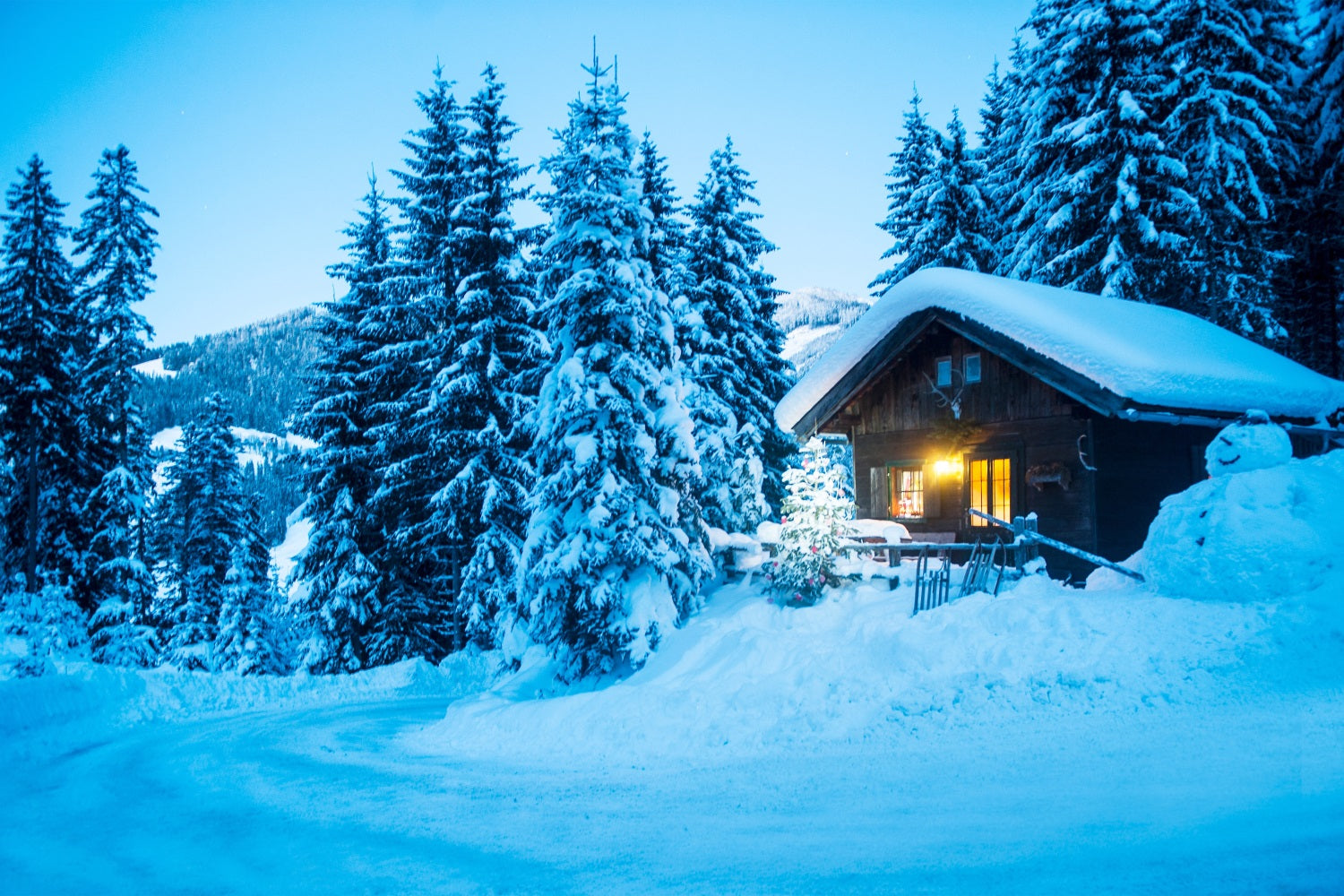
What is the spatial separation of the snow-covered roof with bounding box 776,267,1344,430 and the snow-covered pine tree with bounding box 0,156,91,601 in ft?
65.1

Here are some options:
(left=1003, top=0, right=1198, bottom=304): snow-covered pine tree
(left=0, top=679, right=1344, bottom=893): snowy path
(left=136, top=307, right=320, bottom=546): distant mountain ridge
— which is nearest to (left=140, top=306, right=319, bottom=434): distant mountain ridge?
(left=136, top=307, right=320, bottom=546): distant mountain ridge

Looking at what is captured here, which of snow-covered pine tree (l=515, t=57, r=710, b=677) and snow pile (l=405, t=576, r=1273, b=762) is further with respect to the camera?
snow-covered pine tree (l=515, t=57, r=710, b=677)

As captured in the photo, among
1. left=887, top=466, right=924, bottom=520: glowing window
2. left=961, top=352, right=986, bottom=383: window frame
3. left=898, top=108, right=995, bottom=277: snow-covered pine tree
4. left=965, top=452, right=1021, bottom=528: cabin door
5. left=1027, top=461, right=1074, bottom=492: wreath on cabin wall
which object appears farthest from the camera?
left=898, top=108, right=995, bottom=277: snow-covered pine tree

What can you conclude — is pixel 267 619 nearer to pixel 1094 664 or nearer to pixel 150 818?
pixel 150 818

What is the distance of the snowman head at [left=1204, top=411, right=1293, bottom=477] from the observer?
10.6 metres

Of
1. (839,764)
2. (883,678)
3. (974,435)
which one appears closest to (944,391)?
(974,435)

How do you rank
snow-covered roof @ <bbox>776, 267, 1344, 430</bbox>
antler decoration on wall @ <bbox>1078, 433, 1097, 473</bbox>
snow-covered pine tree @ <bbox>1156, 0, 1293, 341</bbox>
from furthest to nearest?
snow-covered pine tree @ <bbox>1156, 0, 1293, 341</bbox>
antler decoration on wall @ <bbox>1078, 433, 1097, 473</bbox>
snow-covered roof @ <bbox>776, 267, 1344, 430</bbox>

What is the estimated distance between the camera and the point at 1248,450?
1072cm

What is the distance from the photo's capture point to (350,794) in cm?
847

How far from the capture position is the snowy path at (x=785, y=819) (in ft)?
17.5

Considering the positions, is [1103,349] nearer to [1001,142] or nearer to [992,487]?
[992,487]

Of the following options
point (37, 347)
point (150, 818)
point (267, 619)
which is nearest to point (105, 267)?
point (37, 347)

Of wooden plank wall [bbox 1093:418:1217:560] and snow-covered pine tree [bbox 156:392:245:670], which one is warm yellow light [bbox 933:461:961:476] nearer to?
wooden plank wall [bbox 1093:418:1217:560]

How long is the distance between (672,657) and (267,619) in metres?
19.5
